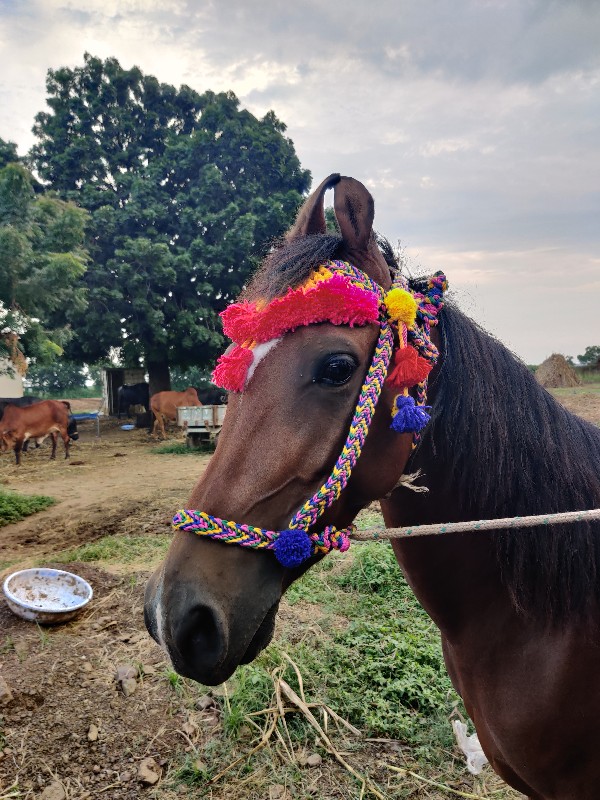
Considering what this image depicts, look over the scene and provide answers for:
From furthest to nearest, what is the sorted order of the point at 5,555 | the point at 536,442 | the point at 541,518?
1. the point at 5,555
2. the point at 536,442
3. the point at 541,518

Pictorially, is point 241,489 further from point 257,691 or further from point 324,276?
point 257,691

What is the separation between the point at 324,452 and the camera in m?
1.30

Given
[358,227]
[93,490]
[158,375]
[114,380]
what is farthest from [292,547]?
[114,380]

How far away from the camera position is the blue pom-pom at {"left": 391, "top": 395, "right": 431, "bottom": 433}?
1329 mm

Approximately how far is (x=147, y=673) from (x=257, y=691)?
0.89 metres

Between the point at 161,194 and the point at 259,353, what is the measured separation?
1854 cm

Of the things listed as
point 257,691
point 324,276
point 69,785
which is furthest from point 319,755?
point 324,276

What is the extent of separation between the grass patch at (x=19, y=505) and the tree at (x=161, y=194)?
336 inches

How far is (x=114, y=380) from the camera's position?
27.4 meters

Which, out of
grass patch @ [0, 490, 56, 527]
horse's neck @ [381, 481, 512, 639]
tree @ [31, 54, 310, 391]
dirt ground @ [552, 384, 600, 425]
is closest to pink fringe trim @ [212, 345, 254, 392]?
horse's neck @ [381, 481, 512, 639]

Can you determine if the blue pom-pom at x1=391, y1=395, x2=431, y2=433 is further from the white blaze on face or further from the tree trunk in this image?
the tree trunk

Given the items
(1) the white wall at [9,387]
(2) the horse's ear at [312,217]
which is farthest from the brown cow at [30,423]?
(1) the white wall at [9,387]

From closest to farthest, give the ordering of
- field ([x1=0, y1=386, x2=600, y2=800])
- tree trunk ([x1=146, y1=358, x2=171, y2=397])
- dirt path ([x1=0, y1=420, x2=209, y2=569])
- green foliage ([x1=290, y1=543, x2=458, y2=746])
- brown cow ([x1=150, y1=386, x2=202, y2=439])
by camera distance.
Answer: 1. field ([x1=0, y1=386, x2=600, y2=800])
2. green foliage ([x1=290, y1=543, x2=458, y2=746])
3. dirt path ([x1=0, y1=420, x2=209, y2=569])
4. brown cow ([x1=150, y1=386, x2=202, y2=439])
5. tree trunk ([x1=146, y1=358, x2=171, y2=397])

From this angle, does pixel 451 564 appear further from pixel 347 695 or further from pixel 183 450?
pixel 183 450
